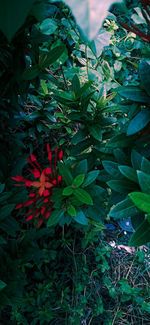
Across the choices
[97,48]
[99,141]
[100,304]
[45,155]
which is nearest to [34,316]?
[100,304]

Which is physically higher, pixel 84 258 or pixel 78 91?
pixel 78 91

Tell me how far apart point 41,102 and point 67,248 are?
877mm

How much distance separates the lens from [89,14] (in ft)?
0.59

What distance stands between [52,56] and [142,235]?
56 cm

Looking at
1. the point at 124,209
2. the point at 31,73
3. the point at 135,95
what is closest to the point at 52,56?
the point at 31,73

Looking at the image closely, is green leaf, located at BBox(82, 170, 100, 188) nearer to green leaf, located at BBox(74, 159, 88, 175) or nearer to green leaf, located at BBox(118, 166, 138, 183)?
green leaf, located at BBox(74, 159, 88, 175)

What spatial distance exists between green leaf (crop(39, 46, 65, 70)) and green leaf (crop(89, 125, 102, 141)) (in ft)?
0.89

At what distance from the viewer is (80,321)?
142 centimetres

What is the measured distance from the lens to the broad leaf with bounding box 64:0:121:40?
17 centimetres

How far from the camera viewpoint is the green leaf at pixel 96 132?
94 cm

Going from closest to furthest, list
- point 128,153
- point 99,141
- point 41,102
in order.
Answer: point 128,153, point 99,141, point 41,102

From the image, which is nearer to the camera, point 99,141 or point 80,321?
point 99,141

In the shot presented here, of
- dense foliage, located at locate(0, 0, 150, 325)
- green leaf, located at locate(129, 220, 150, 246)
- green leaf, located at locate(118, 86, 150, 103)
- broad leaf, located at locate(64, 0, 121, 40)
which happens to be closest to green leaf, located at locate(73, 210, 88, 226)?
dense foliage, located at locate(0, 0, 150, 325)

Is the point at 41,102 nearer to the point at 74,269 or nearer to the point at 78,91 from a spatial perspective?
the point at 78,91
